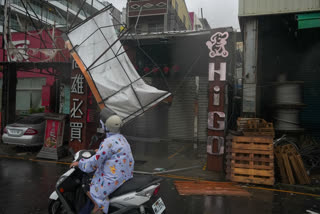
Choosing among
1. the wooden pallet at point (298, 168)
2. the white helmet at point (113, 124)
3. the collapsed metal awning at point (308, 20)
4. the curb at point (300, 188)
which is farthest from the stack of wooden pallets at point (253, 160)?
the collapsed metal awning at point (308, 20)

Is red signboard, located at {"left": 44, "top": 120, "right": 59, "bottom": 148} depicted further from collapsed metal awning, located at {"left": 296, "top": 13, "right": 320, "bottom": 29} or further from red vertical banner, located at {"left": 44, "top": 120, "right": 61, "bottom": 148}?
collapsed metal awning, located at {"left": 296, "top": 13, "right": 320, "bottom": 29}

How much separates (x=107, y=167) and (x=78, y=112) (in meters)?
7.17

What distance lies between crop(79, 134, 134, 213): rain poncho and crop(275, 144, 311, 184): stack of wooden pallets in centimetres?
585

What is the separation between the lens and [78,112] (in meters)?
10.1

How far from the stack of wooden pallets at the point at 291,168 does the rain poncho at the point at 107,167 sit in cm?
585

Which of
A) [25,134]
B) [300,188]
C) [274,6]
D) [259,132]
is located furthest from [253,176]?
[25,134]

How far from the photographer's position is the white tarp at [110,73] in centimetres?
788

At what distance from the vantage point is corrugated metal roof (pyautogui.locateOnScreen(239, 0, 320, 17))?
975cm

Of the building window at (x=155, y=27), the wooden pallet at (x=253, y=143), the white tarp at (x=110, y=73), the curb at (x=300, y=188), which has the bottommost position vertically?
the curb at (x=300, y=188)

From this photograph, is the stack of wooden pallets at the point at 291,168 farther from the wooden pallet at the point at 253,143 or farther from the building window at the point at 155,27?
the building window at the point at 155,27

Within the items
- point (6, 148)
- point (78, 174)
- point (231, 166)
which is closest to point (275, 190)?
point (231, 166)

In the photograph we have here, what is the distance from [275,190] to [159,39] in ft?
26.0

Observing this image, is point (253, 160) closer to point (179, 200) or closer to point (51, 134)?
point (179, 200)

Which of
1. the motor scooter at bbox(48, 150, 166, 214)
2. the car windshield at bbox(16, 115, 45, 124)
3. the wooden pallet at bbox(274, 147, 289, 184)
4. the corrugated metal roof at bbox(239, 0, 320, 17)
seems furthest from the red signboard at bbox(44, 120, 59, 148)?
the corrugated metal roof at bbox(239, 0, 320, 17)
